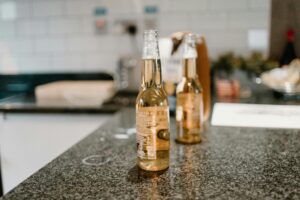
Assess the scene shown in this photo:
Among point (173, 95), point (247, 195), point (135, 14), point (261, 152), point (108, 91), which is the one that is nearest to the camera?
point (247, 195)

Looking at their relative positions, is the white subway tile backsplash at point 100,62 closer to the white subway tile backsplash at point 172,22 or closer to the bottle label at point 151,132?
the white subway tile backsplash at point 172,22

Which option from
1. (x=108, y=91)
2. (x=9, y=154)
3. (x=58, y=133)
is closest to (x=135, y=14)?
(x=108, y=91)

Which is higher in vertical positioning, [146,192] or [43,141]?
[146,192]

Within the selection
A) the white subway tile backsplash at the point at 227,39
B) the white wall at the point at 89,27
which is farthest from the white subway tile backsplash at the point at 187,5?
the white subway tile backsplash at the point at 227,39

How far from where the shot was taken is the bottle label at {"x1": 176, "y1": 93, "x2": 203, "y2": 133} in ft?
2.69

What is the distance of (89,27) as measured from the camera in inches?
78.0

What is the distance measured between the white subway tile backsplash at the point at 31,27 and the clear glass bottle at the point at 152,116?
4.98ft

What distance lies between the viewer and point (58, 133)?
1574 mm

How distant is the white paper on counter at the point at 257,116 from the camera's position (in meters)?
1.02

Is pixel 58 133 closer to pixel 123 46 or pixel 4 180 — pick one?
pixel 4 180

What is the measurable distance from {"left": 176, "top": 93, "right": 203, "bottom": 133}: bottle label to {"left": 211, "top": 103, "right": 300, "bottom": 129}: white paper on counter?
22cm

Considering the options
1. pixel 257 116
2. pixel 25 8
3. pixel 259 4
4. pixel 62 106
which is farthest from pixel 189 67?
pixel 25 8

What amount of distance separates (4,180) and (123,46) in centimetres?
95

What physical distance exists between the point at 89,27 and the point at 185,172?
4.94 feet
